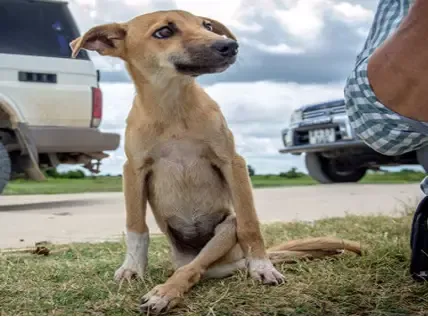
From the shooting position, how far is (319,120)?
9516 mm

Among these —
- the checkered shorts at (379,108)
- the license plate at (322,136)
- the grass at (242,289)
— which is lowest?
the grass at (242,289)

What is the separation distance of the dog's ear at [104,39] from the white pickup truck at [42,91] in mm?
4724

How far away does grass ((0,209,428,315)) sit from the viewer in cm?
216

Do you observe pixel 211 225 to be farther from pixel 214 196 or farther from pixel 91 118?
pixel 91 118

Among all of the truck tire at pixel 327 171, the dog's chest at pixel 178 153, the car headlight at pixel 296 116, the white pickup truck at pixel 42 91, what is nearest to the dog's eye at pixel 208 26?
the dog's chest at pixel 178 153

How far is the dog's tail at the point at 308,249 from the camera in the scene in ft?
9.20

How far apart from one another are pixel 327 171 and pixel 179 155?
8442 mm

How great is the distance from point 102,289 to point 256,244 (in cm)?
55

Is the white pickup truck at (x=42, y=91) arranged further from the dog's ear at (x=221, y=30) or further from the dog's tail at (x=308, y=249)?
the dog's ear at (x=221, y=30)

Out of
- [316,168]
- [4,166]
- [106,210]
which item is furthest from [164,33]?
[316,168]

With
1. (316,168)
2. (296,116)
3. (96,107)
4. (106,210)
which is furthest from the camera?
(316,168)

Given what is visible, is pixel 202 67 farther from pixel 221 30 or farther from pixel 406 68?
pixel 406 68

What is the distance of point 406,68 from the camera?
142cm

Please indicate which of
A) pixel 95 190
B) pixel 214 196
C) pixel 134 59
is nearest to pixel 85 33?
pixel 134 59
